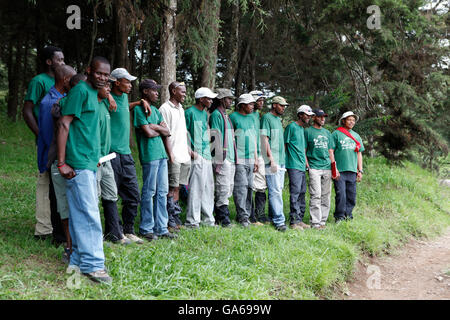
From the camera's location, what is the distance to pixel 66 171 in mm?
3883

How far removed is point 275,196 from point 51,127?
3745mm

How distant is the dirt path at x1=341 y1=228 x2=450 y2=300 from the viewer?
5395 millimetres

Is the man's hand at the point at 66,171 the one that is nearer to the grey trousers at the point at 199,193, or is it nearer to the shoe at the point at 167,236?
the shoe at the point at 167,236

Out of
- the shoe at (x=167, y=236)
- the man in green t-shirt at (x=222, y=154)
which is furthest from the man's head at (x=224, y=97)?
the shoe at (x=167, y=236)

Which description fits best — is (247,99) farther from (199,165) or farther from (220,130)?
(199,165)

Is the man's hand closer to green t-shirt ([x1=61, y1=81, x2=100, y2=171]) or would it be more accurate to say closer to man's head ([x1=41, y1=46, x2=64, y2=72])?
green t-shirt ([x1=61, y1=81, x2=100, y2=171])

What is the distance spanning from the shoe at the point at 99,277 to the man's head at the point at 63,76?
218cm

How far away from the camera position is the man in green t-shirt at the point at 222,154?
6.70 metres

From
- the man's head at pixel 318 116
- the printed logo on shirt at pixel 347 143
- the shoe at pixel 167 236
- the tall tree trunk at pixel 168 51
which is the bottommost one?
the shoe at pixel 167 236

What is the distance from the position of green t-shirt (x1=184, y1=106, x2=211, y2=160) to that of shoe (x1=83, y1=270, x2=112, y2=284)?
2.82 metres

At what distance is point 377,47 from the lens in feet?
30.3

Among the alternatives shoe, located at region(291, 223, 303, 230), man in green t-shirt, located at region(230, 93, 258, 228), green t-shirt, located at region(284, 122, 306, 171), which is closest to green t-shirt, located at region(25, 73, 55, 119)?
man in green t-shirt, located at region(230, 93, 258, 228)
